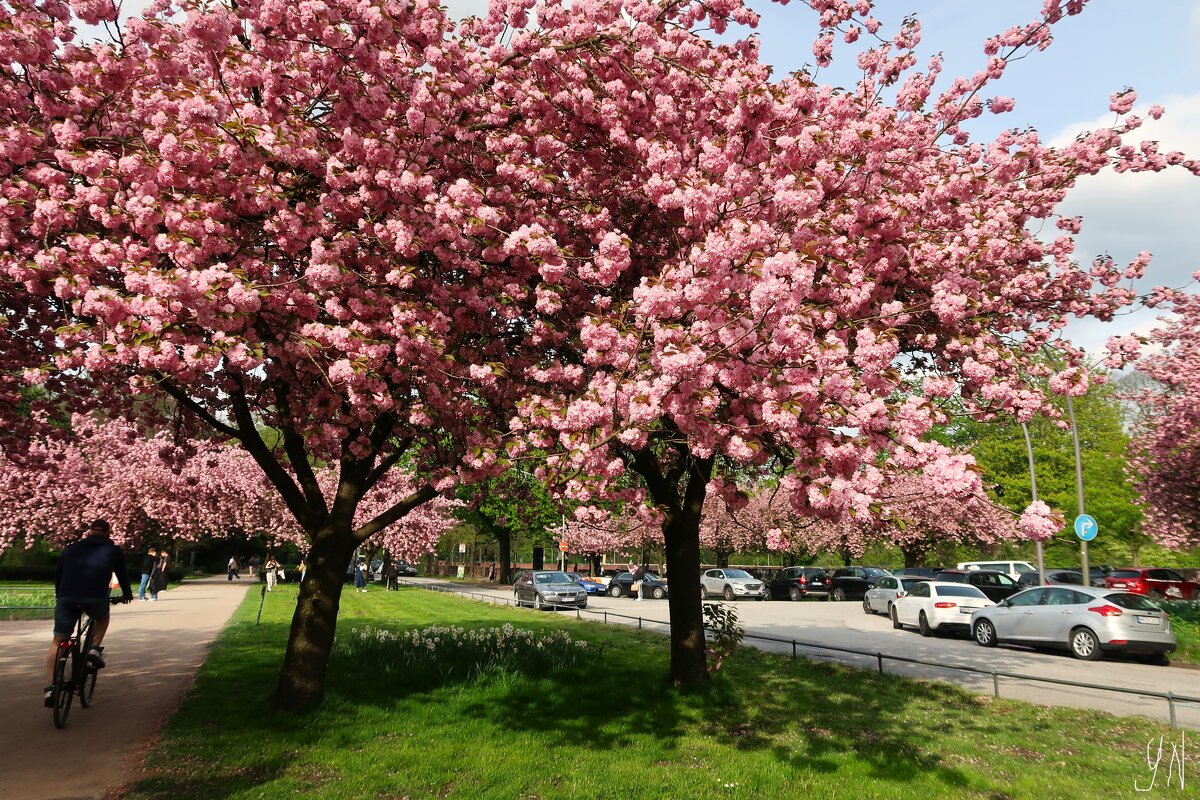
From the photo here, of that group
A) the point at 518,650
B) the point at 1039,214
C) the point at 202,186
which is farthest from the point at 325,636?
the point at 1039,214

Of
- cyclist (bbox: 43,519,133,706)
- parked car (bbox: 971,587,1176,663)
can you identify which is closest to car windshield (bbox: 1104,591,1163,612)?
parked car (bbox: 971,587,1176,663)

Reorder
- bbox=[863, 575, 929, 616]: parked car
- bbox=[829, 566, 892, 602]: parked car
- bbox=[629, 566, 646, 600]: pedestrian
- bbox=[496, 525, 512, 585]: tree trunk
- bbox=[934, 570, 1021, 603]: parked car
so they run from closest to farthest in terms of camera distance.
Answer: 1. bbox=[863, 575, 929, 616]: parked car
2. bbox=[934, 570, 1021, 603]: parked car
3. bbox=[629, 566, 646, 600]: pedestrian
4. bbox=[829, 566, 892, 602]: parked car
5. bbox=[496, 525, 512, 585]: tree trunk

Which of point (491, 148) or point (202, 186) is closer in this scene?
point (202, 186)

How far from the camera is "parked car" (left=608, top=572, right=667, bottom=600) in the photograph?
35.3m

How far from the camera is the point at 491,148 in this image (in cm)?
754

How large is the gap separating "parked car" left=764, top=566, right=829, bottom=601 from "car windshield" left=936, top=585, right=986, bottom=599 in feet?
51.3

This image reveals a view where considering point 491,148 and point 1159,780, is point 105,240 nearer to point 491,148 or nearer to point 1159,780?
point 491,148

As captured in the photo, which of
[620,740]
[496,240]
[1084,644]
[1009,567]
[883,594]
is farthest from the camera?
[1009,567]

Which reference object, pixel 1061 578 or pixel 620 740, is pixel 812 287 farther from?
pixel 1061 578

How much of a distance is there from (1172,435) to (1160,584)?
12.4 meters

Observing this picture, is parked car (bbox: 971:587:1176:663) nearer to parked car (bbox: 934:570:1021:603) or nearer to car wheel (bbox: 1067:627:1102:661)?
car wheel (bbox: 1067:627:1102:661)

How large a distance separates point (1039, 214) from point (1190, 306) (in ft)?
37.0

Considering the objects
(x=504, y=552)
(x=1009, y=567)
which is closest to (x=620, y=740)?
(x=1009, y=567)

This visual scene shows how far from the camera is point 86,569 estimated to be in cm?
817
